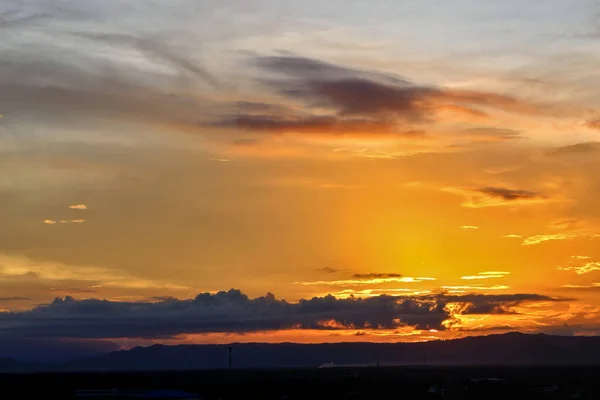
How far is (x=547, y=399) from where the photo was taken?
6909 inches

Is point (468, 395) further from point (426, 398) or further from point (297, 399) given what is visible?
point (297, 399)

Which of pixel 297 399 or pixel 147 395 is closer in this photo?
pixel 147 395

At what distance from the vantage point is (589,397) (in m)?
174

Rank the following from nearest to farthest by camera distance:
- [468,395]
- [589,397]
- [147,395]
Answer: [147,395] → [589,397] → [468,395]

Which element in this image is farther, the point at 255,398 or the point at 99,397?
the point at 255,398

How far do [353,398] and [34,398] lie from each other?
65386 mm

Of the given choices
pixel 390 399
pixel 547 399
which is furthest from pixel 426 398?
pixel 547 399

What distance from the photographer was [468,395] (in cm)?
18600

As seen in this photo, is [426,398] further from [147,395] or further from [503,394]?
[147,395]

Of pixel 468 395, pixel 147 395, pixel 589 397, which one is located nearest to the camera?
pixel 147 395

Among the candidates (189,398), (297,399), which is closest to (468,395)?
(297,399)

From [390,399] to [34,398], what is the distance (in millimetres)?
72719

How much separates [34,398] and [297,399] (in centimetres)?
5492

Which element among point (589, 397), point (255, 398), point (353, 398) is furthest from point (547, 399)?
point (255, 398)
